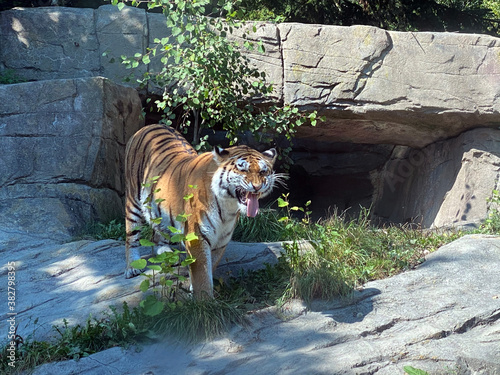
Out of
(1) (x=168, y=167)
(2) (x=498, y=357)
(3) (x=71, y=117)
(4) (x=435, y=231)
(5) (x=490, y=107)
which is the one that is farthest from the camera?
(5) (x=490, y=107)

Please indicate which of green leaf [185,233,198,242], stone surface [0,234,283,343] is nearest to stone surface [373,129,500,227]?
stone surface [0,234,283,343]

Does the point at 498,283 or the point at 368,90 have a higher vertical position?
the point at 368,90

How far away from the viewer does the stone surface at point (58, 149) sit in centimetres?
655

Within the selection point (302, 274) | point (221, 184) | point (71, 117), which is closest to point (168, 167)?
point (221, 184)

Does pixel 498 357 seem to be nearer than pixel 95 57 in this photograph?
Yes

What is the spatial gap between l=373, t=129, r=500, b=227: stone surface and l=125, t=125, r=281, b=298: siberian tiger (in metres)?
3.35

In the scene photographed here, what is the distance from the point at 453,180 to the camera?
27.1 feet

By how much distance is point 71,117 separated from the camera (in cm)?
674

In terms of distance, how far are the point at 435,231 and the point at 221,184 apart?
283cm

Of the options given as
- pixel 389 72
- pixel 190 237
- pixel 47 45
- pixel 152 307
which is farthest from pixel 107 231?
pixel 389 72

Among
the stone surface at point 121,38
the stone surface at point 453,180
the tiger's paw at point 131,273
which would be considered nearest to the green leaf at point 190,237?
the tiger's paw at point 131,273

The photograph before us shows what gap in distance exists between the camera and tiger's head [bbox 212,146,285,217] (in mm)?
4387

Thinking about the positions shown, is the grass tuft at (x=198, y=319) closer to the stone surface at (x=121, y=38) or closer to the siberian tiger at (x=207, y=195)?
the siberian tiger at (x=207, y=195)

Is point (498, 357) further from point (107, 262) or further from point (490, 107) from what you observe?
point (490, 107)
